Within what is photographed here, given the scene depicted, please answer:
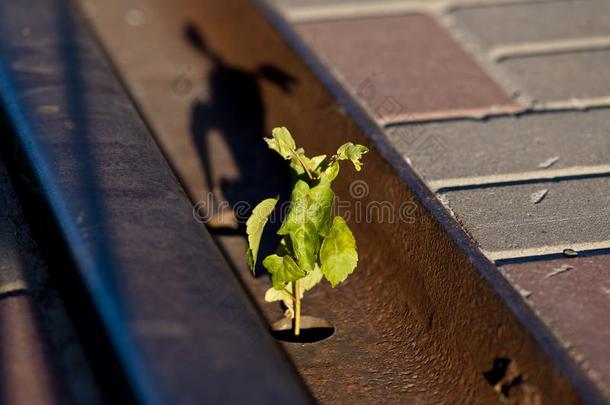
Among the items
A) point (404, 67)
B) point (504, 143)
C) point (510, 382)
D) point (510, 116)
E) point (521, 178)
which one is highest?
point (404, 67)

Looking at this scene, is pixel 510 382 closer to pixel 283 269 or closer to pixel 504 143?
pixel 283 269

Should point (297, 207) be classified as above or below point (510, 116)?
below

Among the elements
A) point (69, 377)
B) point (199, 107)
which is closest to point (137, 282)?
point (69, 377)

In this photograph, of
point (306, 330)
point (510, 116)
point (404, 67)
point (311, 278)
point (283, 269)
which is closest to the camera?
point (283, 269)

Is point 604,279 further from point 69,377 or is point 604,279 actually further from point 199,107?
point 199,107

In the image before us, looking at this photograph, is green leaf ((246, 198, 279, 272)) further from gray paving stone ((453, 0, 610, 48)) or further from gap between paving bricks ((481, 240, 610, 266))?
gray paving stone ((453, 0, 610, 48))

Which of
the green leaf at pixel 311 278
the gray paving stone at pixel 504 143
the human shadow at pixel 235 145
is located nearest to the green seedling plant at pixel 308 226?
the green leaf at pixel 311 278

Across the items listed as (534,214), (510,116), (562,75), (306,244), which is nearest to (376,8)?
(562,75)
